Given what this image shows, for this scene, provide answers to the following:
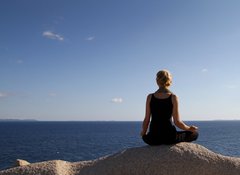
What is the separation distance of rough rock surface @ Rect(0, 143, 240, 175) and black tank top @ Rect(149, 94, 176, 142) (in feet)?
1.56

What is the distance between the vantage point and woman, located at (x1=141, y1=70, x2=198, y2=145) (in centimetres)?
938

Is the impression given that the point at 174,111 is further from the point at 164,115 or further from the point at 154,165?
the point at 154,165

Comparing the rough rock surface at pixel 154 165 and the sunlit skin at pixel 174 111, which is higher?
the sunlit skin at pixel 174 111

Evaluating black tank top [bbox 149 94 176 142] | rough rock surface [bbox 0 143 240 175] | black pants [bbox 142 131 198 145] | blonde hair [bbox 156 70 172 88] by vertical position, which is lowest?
rough rock surface [bbox 0 143 240 175]

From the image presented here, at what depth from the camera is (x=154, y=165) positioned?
9148mm

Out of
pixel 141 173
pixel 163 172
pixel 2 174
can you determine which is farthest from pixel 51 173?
pixel 163 172

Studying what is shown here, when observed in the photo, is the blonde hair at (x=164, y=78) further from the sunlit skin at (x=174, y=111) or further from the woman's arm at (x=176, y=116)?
the woman's arm at (x=176, y=116)

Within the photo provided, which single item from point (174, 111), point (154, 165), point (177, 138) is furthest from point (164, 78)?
point (154, 165)

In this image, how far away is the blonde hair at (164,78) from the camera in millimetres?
9305

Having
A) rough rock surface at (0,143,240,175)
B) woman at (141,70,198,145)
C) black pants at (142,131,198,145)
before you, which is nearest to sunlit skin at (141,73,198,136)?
woman at (141,70,198,145)

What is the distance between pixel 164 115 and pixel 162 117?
0.25 ft

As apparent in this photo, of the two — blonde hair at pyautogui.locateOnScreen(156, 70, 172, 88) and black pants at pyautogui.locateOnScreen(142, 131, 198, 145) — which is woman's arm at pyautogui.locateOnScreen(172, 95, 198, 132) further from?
blonde hair at pyautogui.locateOnScreen(156, 70, 172, 88)

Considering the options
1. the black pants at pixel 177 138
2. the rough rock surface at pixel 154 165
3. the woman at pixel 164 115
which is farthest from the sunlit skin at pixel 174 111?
the rough rock surface at pixel 154 165

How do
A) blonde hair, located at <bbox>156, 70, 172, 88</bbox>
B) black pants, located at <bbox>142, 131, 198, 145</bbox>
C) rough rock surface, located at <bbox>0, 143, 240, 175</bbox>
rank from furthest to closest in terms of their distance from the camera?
black pants, located at <bbox>142, 131, 198, 145</bbox> → blonde hair, located at <bbox>156, 70, 172, 88</bbox> → rough rock surface, located at <bbox>0, 143, 240, 175</bbox>
